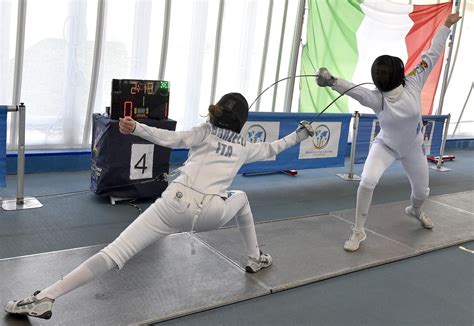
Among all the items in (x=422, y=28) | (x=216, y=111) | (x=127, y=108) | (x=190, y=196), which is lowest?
(x=190, y=196)

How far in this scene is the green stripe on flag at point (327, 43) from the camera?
5.81 metres

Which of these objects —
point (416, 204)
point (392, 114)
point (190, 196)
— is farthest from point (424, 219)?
point (190, 196)

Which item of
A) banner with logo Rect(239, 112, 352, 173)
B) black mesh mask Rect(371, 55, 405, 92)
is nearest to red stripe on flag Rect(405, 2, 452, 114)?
banner with logo Rect(239, 112, 352, 173)

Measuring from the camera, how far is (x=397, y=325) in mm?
2648

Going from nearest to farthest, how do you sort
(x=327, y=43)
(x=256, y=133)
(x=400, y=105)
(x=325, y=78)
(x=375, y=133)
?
1. (x=325, y=78)
2. (x=400, y=105)
3. (x=256, y=133)
4. (x=327, y=43)
5. (x=375, y=133)

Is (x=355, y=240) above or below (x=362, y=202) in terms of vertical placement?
below

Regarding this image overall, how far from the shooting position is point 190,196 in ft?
8.29

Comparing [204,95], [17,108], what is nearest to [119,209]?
[17,108]

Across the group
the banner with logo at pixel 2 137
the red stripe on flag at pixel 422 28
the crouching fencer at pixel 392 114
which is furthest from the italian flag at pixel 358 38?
the banner with logo at pixel 2 137

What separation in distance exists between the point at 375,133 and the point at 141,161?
3170 millimetres

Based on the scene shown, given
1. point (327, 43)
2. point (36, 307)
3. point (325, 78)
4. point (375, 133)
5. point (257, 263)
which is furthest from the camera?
point (375, 133)

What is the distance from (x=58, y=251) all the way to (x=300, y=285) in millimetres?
1587

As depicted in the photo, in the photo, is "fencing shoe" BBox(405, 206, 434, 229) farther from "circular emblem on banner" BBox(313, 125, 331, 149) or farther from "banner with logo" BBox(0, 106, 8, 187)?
"banner with logo" BBox(0, 106, 8, 187)

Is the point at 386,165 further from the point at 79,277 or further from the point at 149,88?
the point at 79,277
